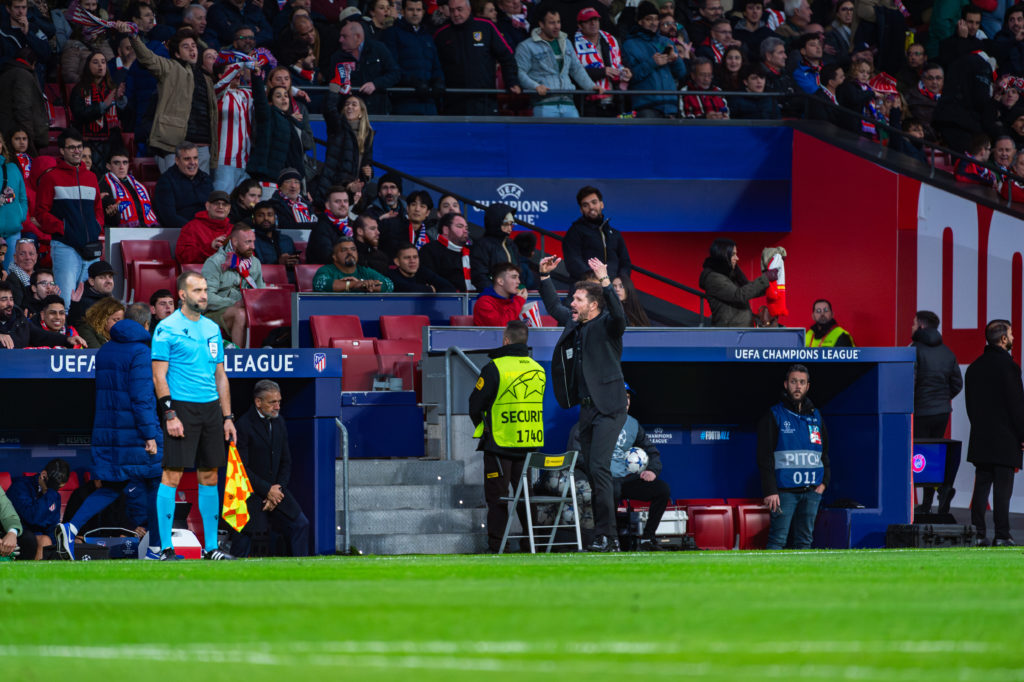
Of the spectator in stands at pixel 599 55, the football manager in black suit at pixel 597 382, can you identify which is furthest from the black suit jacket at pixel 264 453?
the spectator in stands at pixel 599 55

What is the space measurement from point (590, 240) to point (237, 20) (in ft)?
18.5

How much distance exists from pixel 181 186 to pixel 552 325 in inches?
163

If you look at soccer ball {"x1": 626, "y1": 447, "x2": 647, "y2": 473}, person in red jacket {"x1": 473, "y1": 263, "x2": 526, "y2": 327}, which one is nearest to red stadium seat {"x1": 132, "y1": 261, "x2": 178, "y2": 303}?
person in red jacket {"x1": 473, "y1": 263, "x2": 526, "y2": 327}

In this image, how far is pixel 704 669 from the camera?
392 centimetres

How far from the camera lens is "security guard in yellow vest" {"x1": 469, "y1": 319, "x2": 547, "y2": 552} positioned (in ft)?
40.0

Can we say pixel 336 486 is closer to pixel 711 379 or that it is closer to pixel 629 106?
pixel 711 379

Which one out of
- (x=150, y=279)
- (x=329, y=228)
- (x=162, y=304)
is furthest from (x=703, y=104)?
(x=162, y=304)

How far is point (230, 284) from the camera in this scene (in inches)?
577

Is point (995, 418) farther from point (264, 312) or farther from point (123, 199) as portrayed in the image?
point (123, 199)

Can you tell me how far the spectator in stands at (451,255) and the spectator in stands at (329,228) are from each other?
35 cm

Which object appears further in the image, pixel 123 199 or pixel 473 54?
pixel 473 54

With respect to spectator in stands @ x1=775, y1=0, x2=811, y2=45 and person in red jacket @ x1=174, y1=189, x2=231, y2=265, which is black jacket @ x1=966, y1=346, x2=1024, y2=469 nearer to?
person in red jacket @ x1=174, y1=189, x2=231, y2=265

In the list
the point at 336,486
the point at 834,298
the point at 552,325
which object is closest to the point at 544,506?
the point at 336,486

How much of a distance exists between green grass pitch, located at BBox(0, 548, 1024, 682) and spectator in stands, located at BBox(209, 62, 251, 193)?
9.85m
